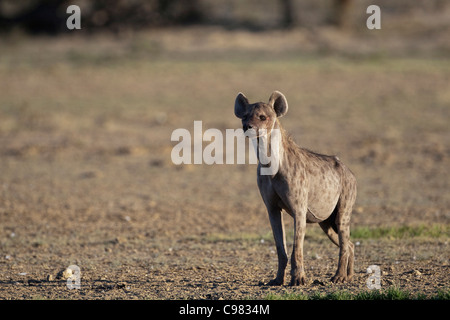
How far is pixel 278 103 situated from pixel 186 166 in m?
7.53

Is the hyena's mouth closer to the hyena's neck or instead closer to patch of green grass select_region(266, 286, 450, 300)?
the hyena's neck

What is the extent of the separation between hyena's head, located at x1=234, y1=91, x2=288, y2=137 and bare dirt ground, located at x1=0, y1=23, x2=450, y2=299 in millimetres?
1321

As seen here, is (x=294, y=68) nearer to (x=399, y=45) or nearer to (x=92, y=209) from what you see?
(x=399, y=45)

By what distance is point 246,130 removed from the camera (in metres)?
6.11

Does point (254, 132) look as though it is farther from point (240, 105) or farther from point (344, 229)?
point (344, 229)

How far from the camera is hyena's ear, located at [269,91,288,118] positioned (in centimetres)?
639

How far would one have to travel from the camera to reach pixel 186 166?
45.4 feet

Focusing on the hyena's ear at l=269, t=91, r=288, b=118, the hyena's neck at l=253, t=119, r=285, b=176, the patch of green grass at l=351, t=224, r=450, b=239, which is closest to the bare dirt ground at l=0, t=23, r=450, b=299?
the patch of green grass at l=351, t=224, r=450, b=239

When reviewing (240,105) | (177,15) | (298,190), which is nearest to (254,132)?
(240,105)

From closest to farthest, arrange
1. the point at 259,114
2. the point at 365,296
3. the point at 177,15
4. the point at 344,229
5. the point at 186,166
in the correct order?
1. the point at 365,296
2. the point at 259,114
3. the point at 344,229
4. the point at 186,166
5. the point at 177,15

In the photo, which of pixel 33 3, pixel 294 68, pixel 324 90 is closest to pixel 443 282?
pixel 324 90

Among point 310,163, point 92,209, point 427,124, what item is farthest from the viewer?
point 427,124

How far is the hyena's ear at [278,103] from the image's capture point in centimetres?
639

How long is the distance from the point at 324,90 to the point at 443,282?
Result: 1394 centimetres
